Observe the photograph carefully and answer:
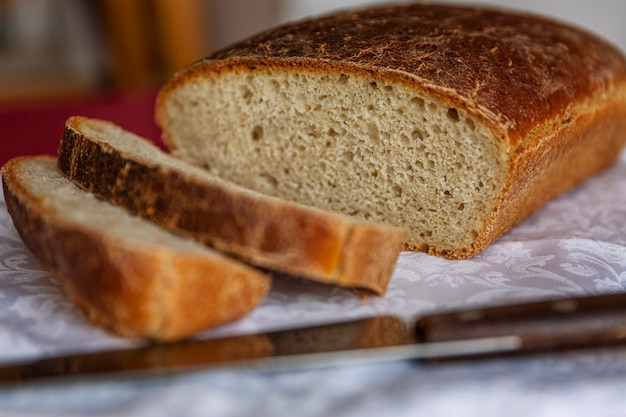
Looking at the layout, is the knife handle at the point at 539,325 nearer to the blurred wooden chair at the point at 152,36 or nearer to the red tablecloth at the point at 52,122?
the red tablecloth at the point at 52,122

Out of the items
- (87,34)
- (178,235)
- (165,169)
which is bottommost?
(87,34)

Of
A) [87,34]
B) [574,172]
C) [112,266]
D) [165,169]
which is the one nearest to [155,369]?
[112,266]

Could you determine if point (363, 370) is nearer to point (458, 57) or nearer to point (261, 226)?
point (261, 226)

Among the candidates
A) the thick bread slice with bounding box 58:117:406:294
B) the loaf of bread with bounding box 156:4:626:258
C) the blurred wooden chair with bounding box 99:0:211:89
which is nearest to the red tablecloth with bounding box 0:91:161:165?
the loaf of bread with bounding box 156:4:626:258

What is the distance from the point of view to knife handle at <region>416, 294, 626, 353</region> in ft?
4.60

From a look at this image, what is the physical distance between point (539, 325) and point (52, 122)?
2792 millimetres

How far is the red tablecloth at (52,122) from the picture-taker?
314cm

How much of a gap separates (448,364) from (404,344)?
0.10 metres

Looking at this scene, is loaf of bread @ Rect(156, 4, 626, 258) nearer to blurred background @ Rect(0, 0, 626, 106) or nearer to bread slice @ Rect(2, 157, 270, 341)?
bread slice @ Rect(2, 157, 270, 341)

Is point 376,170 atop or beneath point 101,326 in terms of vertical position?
atop

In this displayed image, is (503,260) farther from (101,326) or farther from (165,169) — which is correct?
(101,326)

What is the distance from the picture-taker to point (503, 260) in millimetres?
2018

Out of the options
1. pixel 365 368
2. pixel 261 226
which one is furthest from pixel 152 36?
pixel 365 368

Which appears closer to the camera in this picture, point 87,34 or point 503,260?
point 503,260
